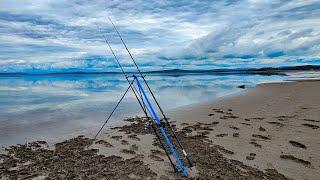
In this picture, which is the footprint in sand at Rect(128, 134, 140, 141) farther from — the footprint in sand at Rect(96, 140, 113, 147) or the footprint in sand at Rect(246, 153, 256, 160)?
the footprint in sand at Rect(246, 153, 256, 160)

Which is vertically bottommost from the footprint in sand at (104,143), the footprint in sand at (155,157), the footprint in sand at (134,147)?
the footprint in sand at (104,143)

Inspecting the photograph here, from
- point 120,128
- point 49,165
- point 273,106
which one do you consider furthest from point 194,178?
point 273,106

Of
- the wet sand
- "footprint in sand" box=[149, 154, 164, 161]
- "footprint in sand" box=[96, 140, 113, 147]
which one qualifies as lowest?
the wet sand

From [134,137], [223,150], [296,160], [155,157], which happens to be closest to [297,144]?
[296,160]

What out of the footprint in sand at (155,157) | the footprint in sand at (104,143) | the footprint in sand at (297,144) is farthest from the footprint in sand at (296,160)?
the footprint in sand at (104,143)

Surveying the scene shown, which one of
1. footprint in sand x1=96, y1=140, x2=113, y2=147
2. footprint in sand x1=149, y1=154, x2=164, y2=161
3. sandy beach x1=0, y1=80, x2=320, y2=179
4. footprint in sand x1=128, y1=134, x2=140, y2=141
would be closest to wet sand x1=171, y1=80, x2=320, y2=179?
sandy beach x1=0, y1=80, x2=320, y2=179

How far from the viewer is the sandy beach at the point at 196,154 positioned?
6805 millimetres

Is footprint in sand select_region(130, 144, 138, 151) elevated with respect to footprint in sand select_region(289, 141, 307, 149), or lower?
elevated

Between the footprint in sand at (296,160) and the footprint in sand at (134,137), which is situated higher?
the footprint in sand at (296,160)

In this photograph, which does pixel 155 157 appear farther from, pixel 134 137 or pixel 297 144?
pixel 297 144

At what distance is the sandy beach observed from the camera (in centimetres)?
680

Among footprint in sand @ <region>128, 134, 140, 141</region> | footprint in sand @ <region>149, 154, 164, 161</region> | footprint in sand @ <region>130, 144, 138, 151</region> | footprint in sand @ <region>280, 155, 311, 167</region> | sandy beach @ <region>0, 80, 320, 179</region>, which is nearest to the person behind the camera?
sandy beach @ <region>0, 80, 320, 179</region>

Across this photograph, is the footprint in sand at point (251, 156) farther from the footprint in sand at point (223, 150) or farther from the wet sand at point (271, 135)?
the footprint in sand at point (223, 150)

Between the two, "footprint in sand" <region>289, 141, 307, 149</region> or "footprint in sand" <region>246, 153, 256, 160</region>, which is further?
"footprint in sand" <region>289, 141, 307, 149</region>
